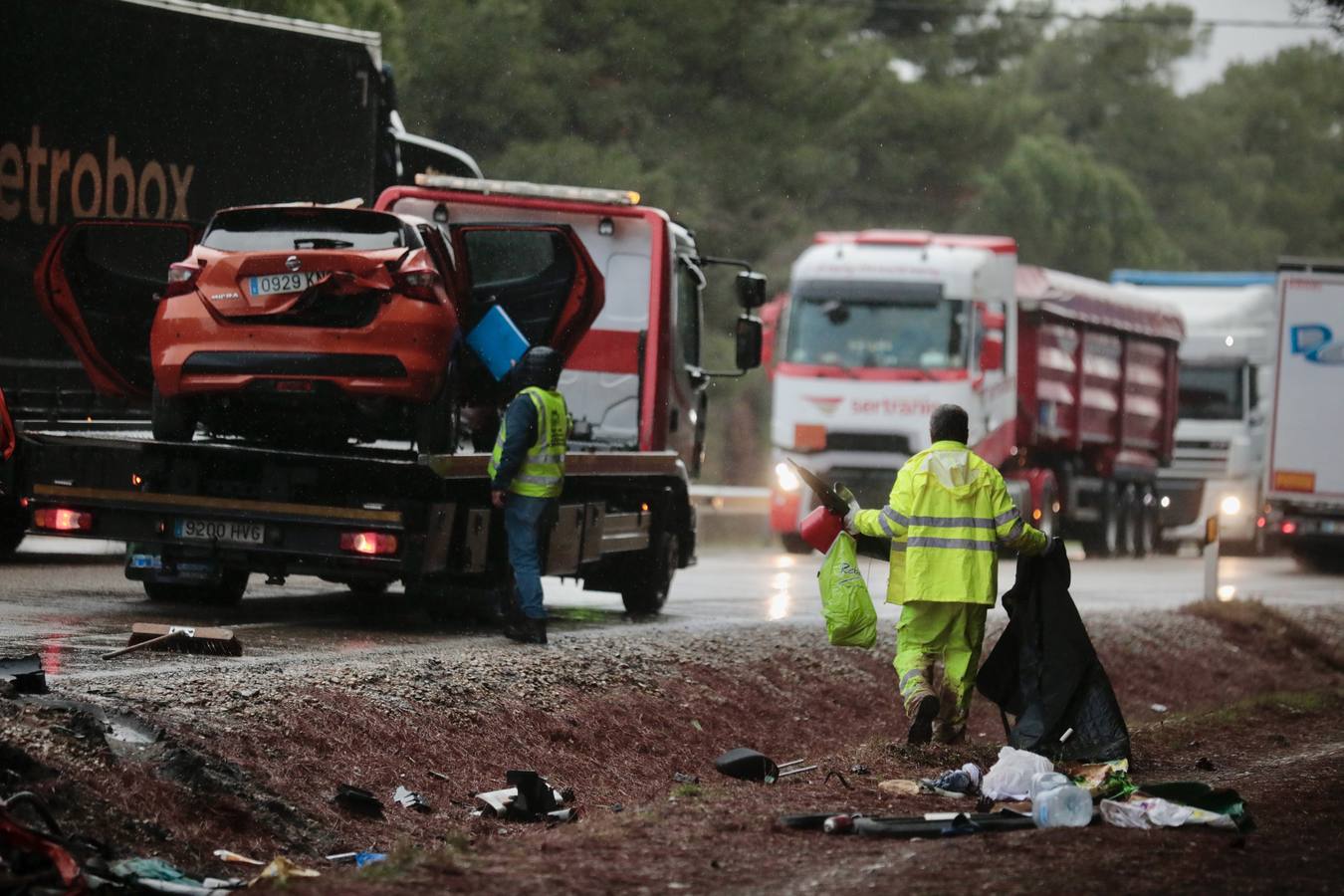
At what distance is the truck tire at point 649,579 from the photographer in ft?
54.2

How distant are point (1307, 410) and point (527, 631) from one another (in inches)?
719

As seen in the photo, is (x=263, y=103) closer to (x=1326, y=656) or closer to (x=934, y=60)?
(x=1326, y=656)

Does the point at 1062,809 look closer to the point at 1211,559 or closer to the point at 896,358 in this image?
the point at 1211,559

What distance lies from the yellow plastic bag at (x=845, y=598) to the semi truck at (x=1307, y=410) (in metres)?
18.8

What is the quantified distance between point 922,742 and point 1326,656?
357 inches

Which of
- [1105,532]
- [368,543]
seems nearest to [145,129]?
[368,543]

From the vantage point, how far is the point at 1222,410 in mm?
34938

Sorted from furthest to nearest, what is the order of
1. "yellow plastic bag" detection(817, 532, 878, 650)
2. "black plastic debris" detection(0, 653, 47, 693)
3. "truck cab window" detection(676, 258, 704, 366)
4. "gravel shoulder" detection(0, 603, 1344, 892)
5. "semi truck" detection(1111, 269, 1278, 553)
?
"semi truck" detection(1111, 269, 1278, 553)
"truck cab window" detection(676, 258, 704, 366)
"yellow plastic bag" detection(817, 532, 878, 650)
"black plastic debris" detection(0, 653, 47, 693)
"gravel shoulder" detection(0, 603, 1344, 892)

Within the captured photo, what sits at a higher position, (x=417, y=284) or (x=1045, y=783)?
(x=417, y=284)

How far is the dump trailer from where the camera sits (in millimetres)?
12953

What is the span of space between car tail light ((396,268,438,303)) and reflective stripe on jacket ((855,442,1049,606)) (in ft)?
11.8

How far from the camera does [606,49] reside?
3878 centimetres

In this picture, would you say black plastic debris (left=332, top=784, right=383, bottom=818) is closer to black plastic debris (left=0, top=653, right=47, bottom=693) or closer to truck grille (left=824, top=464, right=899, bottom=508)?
black plastic debris (left=0, top=653, right=47, bottom=693)

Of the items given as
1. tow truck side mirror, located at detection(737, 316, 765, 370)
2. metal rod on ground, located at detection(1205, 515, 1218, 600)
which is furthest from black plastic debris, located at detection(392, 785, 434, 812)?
metal rod on ground, located at detection(1205, 515, 1218, 600)
